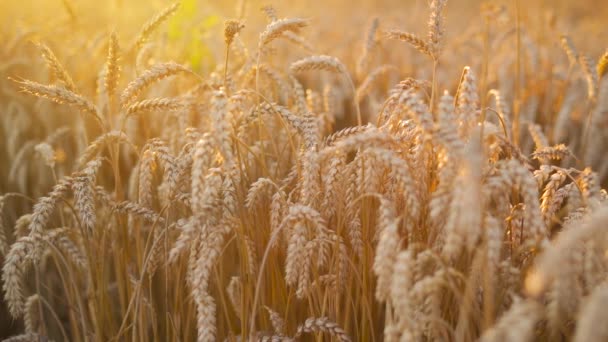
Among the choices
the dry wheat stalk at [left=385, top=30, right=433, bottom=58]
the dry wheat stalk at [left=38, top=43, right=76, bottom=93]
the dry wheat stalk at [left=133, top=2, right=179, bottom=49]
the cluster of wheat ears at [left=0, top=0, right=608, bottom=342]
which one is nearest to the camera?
the cluster of wheat ears at [left=0, top=0, right=608, bottom=342]

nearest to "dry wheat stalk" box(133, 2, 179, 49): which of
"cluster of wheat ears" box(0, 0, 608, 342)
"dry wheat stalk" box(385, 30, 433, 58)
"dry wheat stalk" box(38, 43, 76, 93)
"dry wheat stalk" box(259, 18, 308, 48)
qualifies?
"cluster of wheat ears" box(0, 0, 608, 342)

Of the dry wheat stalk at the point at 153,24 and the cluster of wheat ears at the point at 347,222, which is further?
the dry wheat stalk at the point at 153,24

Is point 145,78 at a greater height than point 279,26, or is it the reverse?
point 279,26

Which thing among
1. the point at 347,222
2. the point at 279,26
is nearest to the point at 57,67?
the point at 279,26

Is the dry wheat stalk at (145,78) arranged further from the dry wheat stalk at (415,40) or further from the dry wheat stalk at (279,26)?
the dry wheat stalk at (415,40)

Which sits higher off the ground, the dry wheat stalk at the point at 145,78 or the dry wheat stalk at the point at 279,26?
the dry wheat stalk at the point at 279,26

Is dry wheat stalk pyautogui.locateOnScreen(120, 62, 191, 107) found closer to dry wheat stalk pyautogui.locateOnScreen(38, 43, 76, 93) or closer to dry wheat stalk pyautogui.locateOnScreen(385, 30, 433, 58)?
dry wheat stalk pyautogui.locateOnScreen(38, 43, 76, 93)

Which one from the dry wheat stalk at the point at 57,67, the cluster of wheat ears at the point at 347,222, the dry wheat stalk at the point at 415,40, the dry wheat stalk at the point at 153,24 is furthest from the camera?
the dry wheat stalk at the point at 153,24

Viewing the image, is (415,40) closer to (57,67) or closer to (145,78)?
(145,78)

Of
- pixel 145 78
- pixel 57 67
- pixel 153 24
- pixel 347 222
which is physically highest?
pixel 153 24

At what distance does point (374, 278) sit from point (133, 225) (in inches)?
42.3

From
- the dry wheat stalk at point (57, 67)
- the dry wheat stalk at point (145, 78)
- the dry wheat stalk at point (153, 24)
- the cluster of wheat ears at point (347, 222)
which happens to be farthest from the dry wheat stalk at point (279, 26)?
the dry wheat stalk at point (57, 67)

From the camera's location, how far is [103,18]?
23.4ft

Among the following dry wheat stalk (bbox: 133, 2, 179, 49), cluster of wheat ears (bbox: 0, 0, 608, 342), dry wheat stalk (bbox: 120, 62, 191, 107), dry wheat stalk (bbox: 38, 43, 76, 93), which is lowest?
cluster of wheat ears (bbox: 0, 0, 608, 342)
